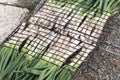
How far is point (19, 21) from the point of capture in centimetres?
333

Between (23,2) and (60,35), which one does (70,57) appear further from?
(23,2)

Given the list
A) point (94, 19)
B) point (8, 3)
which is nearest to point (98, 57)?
point (94, 19)

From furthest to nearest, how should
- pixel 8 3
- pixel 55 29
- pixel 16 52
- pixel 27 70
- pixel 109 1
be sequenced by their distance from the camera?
pixel 8 3
pixel 109 1
pixel 55 29
pixel 16 52
pixel 27 70

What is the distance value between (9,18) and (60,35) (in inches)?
27.6

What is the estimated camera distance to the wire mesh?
8.95 feet

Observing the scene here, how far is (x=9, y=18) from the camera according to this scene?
11.0ft

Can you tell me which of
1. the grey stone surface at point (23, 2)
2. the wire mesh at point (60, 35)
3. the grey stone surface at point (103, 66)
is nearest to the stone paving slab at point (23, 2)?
the grey stone surface at point (23, 2)

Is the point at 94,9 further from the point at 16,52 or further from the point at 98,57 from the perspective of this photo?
the point at 16,52

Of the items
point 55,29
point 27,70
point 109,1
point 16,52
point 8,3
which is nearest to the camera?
point 27,70

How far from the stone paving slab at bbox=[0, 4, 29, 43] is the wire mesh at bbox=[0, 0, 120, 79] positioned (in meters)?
0.24

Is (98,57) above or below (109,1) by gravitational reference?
below

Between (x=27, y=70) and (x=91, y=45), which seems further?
(x=91, y=45)

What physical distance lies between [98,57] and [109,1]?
0.60m

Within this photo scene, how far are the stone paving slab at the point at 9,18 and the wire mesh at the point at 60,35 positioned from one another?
0.24 m
